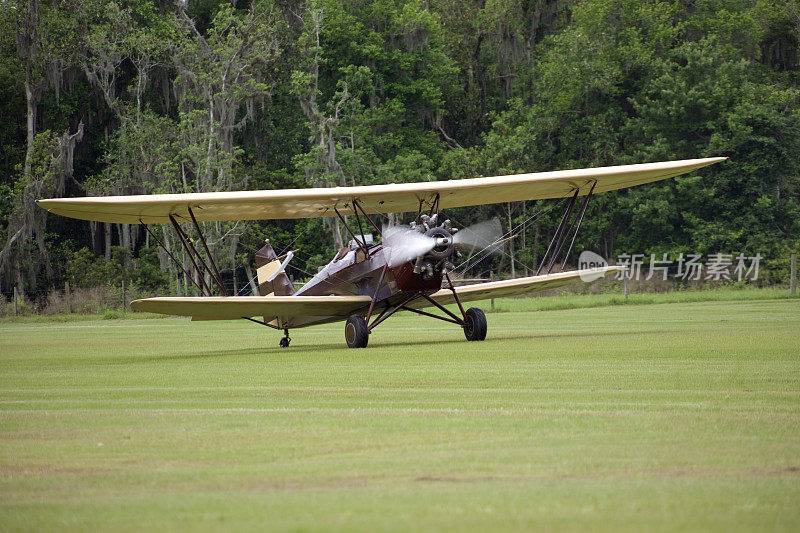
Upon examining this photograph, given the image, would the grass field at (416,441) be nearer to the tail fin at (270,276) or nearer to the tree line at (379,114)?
the tail fin at (270,276)

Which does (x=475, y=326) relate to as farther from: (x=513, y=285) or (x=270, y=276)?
(x=270, y=276)

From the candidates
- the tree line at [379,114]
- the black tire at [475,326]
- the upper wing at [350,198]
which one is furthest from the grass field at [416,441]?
the tree line at [379,114]

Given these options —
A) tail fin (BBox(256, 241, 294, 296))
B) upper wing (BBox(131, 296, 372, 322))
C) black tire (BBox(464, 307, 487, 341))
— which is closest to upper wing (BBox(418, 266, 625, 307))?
black tire (BBox(464, 307, 487, 341))

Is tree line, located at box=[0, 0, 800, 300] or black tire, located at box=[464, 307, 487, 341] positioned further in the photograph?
tree line, located at box=[0, 0, 800, 300]

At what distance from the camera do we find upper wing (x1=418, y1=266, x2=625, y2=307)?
60.6 feet

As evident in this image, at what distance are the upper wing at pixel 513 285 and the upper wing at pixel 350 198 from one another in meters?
1.60

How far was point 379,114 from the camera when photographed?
51688mm

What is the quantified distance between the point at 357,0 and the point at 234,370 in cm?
4250

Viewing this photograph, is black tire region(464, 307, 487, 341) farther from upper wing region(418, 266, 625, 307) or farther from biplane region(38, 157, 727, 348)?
upper wing region(418, 266, 625, 307)

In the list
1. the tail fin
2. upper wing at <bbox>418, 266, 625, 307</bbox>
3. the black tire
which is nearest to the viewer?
the black tire

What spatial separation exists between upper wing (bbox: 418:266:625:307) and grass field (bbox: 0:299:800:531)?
383 cm

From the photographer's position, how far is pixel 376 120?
50.9 meters

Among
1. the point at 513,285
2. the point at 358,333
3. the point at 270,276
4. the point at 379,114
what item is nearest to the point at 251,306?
the point at 358,333

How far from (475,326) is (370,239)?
2804mm
